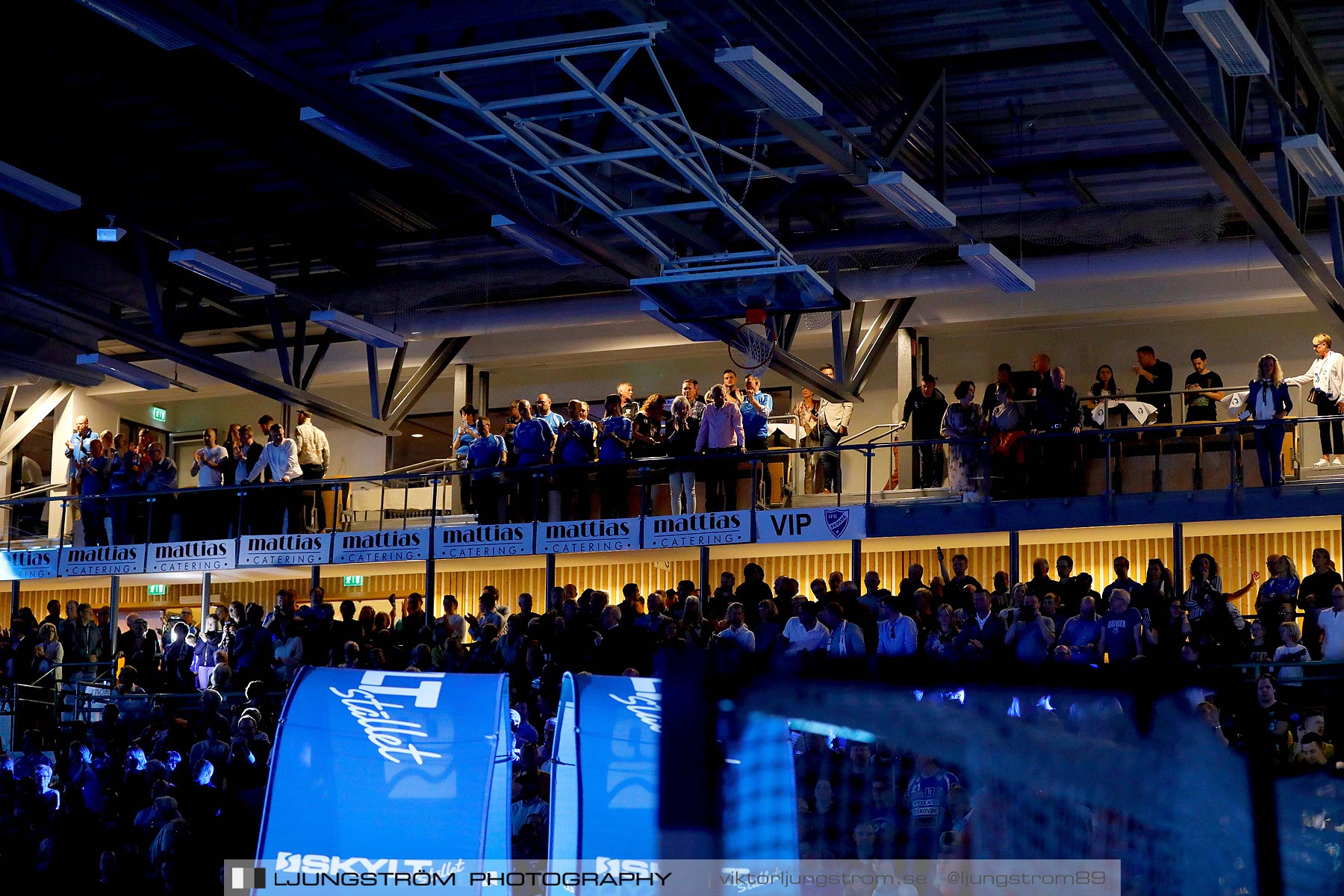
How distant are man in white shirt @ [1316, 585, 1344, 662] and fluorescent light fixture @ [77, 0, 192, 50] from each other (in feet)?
35.5

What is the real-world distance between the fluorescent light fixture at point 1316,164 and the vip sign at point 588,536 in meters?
9.40

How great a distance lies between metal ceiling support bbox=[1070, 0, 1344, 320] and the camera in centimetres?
1303

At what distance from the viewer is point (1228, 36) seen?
12.5 metres

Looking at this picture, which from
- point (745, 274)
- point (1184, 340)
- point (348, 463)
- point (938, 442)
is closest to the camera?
point (745, 274)

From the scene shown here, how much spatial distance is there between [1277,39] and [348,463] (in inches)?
709

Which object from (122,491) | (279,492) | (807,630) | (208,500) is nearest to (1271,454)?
(807,630)

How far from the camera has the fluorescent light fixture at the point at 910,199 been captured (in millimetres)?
15336

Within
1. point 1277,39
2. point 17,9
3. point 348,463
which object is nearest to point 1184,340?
point 1277,39

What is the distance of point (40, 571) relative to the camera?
965 inches

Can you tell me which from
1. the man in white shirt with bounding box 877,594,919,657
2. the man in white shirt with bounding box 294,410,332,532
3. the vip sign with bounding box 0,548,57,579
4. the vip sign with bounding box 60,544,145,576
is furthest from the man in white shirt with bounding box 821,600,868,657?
the vip sign with bounding box 0,548,57,579

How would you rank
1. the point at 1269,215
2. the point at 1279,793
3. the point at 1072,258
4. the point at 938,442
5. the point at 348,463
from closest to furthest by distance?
the point at 1279,793 < the point at 1269,215 < the point at 938,442 < the point at 1072,258 < the point at 348,463

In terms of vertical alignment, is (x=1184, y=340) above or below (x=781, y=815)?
above

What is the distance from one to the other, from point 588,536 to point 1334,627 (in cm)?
1000

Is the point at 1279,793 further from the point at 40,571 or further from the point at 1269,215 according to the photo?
the point at 40,571
